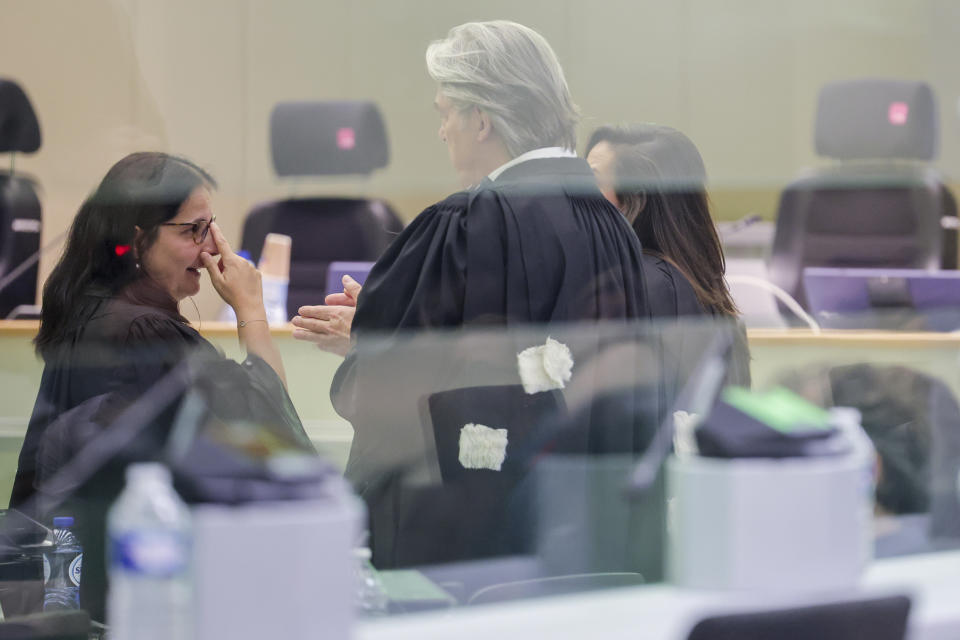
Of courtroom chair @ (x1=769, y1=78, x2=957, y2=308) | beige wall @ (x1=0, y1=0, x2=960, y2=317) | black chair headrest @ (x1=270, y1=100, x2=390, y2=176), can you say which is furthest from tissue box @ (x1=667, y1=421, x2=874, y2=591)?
courtroom chair @ (x1=769, y1=78, x2=957, y2=308)

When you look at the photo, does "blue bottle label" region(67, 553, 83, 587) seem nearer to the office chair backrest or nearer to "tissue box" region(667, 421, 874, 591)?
"tissue box" region(667, 421, 874, 591)

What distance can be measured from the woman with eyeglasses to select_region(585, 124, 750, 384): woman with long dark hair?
592mm

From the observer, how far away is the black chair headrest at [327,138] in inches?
98.6

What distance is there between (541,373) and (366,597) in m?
0.52

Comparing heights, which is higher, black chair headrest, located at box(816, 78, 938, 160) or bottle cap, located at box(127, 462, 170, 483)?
black chair headrest, located at box(816, 78, 938, 160)

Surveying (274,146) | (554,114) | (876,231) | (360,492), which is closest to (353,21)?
(554,114)

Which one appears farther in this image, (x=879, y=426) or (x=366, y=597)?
(x=879, y=426)

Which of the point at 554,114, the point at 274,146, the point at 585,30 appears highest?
the point at 585,30

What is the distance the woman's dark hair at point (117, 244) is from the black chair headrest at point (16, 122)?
1.31 feet

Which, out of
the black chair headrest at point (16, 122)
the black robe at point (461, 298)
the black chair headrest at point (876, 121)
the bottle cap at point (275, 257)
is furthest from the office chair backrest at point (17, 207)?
the black chair headrest at point (876, 121)

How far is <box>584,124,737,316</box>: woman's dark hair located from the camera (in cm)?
174

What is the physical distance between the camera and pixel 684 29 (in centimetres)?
205

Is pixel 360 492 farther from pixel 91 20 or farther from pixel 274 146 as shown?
pixel 274 146

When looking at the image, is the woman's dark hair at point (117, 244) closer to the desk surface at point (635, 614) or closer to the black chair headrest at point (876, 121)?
the desk surface at point (635, 614)
